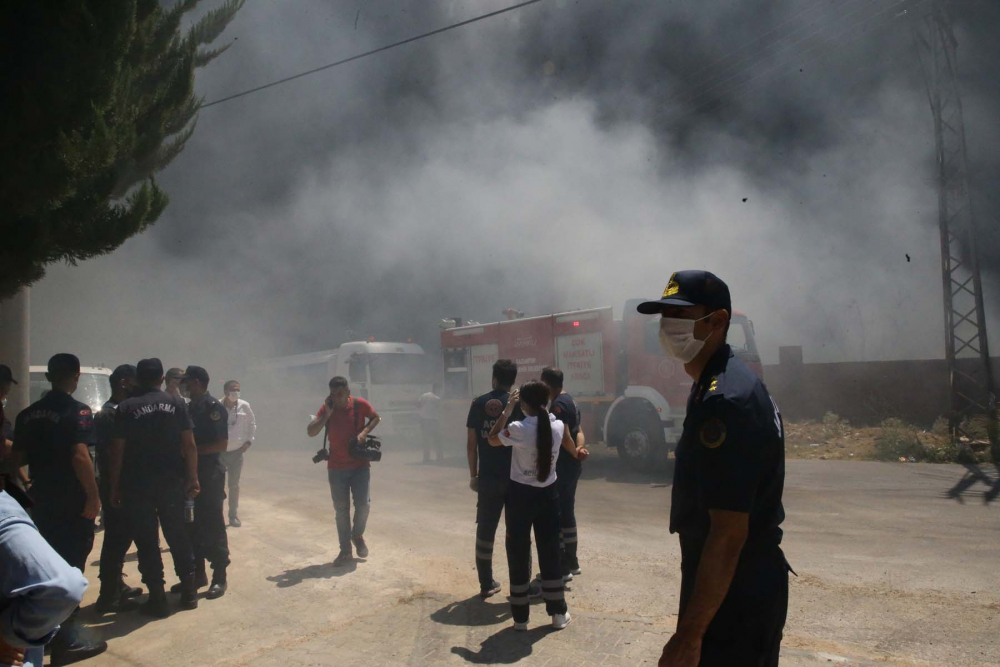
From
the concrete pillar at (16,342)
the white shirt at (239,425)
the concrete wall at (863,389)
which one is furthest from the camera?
the concrete wall at (863,389)

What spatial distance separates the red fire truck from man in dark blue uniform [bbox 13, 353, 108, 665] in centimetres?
789

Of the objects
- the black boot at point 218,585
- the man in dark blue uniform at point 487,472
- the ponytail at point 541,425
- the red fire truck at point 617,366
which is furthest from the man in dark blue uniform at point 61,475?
the red fire truck at point 617,366

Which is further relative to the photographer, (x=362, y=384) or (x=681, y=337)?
(x=362, y=384)

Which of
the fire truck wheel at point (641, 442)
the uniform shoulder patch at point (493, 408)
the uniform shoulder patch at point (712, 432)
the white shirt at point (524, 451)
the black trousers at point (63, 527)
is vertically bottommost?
the fire truck wheel at point (641, 442)

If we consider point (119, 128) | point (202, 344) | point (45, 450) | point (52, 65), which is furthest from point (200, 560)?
point (202, 344)

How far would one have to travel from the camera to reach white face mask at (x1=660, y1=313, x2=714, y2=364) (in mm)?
1998

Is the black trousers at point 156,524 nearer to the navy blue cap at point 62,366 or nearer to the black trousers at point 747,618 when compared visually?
the navy blue cap at point 62,366

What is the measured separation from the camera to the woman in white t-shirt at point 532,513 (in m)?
4.16

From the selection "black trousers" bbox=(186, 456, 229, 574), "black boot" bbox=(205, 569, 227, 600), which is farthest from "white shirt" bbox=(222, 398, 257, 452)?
"black boot" bbox=(205, 569, 227, 600)

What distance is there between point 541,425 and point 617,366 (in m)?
7.55

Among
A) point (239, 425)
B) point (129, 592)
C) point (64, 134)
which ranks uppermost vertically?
point (64, 134)

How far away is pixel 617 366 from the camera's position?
11617 mm

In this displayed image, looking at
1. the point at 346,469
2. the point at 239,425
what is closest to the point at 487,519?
the point at 346,469

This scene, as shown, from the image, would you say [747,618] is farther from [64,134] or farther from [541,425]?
[64,134]
